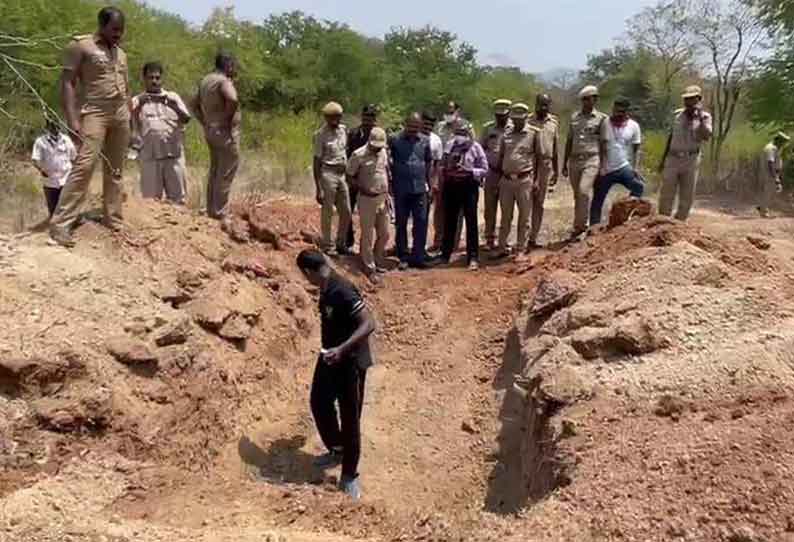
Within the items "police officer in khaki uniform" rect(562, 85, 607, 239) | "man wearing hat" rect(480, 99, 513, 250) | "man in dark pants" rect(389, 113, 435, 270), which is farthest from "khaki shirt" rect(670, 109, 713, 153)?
"man in dark pants" rect(389, 113, 435, 270)

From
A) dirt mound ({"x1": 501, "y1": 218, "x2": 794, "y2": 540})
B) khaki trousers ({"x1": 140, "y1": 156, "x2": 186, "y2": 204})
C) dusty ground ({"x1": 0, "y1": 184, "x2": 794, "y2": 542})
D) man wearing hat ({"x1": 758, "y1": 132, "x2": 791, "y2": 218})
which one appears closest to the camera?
dirt mound ({"x1": 501, "y1": 218, "x2": 794, "y2": 540})

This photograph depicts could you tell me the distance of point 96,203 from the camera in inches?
291

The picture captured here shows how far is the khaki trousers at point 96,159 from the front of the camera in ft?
20.7

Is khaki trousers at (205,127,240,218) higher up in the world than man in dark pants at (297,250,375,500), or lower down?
higher up

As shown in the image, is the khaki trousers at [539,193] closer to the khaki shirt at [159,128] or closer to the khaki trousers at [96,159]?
the khaki shirt at [159,128]

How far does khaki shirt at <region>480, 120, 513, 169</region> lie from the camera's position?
8969 mm

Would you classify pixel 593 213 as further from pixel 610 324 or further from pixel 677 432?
pixel 677 432

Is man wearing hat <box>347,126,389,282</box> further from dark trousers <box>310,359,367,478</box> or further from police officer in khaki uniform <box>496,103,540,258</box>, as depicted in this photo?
dark trousers <box>310,359,367,478</box>

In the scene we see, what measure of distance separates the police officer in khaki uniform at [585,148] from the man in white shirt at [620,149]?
96mm

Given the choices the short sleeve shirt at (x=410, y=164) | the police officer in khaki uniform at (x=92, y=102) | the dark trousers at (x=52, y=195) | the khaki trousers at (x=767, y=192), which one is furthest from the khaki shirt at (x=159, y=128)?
the khaki trousers at (x=767, y=192)

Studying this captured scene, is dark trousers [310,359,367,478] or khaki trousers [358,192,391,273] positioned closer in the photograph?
dark trousers [310,359,367,478]

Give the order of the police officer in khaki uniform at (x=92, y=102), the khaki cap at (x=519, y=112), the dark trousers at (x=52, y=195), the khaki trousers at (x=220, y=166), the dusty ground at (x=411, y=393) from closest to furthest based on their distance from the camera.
→ the dusty ground at (x=411, y=393), the police officer in khaki uniform at (x=92, y=102), the khaki trousers at (x=220, y=166), the dark trousers at (x=52, y=195), the khaki cap at (x=519, y=112)

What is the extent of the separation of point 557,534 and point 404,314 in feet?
14.5

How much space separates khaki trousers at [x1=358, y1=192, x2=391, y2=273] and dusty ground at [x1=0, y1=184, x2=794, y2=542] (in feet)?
0.90
